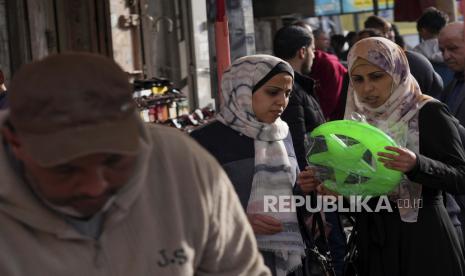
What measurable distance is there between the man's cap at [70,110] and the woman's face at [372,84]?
2604 millimetres

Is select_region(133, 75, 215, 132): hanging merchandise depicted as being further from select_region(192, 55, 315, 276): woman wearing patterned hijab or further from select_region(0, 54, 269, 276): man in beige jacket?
select_region(0, 54, 269, 276): man in beige jacket

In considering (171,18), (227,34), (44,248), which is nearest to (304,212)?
(227,34)

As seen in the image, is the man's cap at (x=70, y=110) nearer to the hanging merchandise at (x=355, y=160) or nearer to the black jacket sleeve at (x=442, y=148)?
the hanging merchandise at (x=355, y=160)

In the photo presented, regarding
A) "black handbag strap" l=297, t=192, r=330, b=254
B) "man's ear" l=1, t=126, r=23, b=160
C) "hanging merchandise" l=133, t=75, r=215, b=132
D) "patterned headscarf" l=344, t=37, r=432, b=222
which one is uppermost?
"man's ear" l=1, t=126, r=23, b=160

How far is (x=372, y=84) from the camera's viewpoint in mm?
4410

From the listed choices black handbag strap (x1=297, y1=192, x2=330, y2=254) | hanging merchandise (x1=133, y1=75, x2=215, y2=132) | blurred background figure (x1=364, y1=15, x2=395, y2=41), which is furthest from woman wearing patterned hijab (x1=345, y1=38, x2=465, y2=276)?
blurred background figure (x1=364, y1=15, x2=395, y2=41)

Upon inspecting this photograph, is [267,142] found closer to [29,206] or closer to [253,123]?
[253,123]

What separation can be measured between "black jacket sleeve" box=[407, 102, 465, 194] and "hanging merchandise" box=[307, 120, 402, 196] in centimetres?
14

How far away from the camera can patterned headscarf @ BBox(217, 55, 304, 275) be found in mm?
4285

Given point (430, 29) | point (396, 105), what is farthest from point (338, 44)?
point (396, 105)

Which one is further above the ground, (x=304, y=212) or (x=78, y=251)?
(x=78, y=251)

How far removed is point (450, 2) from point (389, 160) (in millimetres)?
7854

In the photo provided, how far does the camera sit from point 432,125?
4.16 metres

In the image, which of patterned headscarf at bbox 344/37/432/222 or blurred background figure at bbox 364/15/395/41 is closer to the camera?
patterned headscarf at bbox 344/37/432/222
